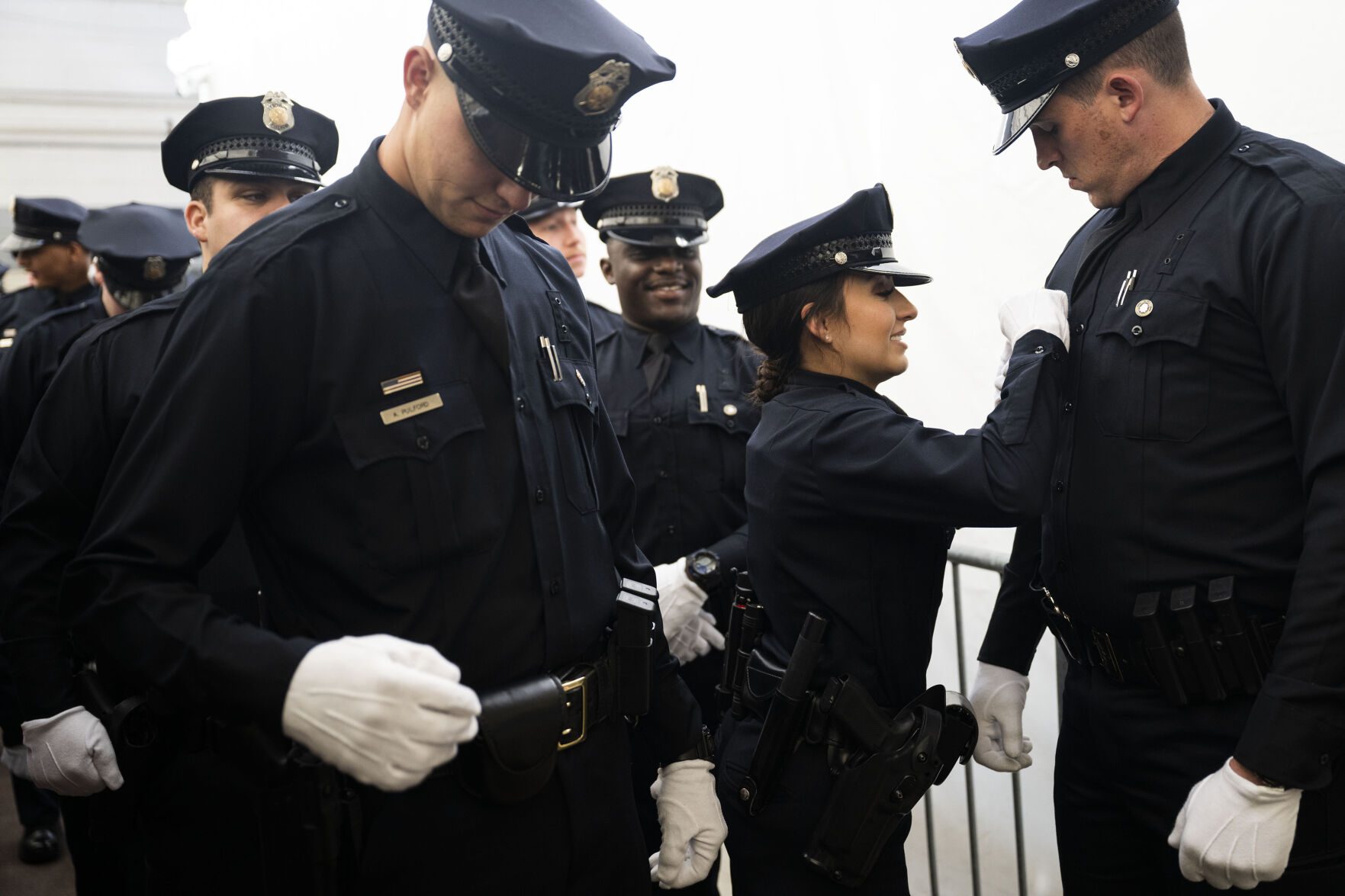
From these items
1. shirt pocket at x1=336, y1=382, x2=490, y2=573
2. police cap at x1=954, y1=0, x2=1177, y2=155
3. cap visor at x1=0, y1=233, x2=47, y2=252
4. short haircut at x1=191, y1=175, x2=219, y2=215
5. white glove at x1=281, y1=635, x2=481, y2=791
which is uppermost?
police cap at x1=954, y1=0, x2=1177, y2=155

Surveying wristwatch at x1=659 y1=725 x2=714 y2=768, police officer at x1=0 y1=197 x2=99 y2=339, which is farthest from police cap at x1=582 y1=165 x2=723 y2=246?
police officer at x1=0 y1=197 x2=99 y2=339

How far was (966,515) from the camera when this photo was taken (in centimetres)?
162

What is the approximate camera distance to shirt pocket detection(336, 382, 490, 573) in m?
1.29

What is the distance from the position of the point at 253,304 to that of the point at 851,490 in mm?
953

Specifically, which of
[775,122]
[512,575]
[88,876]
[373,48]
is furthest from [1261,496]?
[373,48]

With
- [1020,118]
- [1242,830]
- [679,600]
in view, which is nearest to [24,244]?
[679,600]

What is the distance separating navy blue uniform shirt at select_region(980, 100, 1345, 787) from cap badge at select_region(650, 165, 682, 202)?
4.87 ft

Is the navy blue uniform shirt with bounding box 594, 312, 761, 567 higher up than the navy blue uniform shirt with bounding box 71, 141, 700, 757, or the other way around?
the navy blue uniform shirt with bounding box 71, 141, 700, 757

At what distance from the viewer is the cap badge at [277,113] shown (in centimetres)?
257

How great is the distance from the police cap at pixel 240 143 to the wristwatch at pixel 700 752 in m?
1.72

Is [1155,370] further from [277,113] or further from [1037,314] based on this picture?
[277,113]

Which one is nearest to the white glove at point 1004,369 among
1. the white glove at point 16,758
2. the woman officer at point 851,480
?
the woman officer at point 851,480

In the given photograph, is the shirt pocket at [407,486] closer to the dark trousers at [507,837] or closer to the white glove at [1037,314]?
the dark trousers at [507,837]

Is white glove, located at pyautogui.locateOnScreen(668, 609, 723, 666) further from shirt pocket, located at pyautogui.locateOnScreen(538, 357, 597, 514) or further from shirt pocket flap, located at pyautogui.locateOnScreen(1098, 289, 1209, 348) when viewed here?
shirt pocket flap, located at pyautogui.locateOnScreen(1098, 289, 1209, 348)
